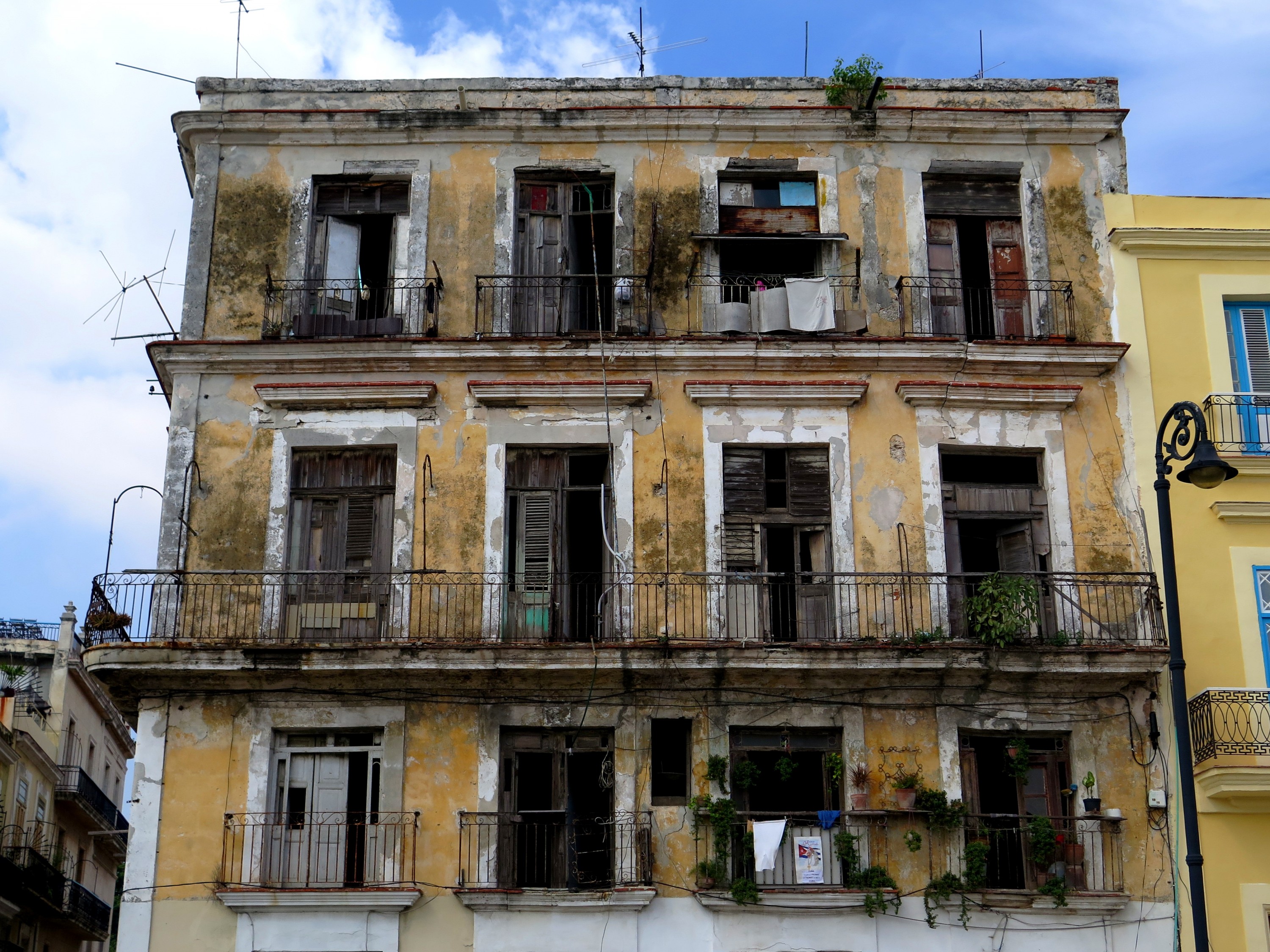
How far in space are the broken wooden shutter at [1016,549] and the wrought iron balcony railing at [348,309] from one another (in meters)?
7.68

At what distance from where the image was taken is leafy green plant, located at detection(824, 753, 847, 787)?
17969 mm

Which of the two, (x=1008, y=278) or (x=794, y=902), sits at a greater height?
(x=1008, y=278)

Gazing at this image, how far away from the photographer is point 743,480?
19.4 meters

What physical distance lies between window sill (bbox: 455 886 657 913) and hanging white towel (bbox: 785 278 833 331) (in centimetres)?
729

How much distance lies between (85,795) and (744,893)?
2488cm

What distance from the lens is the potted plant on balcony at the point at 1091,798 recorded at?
17.9m

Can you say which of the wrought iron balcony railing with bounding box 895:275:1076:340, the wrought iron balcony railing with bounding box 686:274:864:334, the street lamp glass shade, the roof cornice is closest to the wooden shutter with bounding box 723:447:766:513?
the wrought iron balcony railing with bounding box 686:274:864:334

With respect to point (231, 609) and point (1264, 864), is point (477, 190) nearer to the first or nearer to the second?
point (231, 609)

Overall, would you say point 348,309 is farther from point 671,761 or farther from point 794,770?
point 794,770

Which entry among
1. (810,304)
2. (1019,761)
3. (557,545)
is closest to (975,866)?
(1019,761)

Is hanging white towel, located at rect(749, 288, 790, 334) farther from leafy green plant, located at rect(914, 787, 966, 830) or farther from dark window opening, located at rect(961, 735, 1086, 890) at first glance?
leafy green plant, located at rect(914, 787, 966, 830)

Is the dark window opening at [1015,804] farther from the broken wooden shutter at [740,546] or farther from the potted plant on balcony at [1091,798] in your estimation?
the broken wooden shutter at [740,546]

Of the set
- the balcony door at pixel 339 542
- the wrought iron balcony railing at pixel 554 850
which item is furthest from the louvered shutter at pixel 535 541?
the wrought iron balcony railing at pixel 554 850

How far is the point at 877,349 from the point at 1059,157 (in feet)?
13.0
